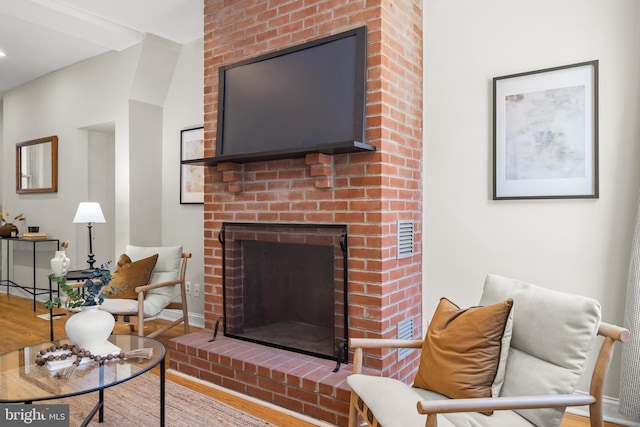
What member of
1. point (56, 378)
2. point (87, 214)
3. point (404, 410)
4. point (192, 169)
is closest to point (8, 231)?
point (87, 214)

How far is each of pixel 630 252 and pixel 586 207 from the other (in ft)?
1.00

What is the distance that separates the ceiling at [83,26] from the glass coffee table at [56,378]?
271 cm

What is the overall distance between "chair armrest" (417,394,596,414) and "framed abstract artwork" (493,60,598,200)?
130 cm

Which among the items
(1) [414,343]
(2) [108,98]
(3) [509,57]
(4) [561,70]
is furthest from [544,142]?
(2) [108,98]

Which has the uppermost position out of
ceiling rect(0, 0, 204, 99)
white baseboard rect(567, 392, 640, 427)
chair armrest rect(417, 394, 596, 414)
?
ceiling rect(0, 0, 204, 99)

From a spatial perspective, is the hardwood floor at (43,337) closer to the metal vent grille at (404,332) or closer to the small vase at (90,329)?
the metal vent grille at (404,332)

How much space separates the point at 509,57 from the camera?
2.53 meters

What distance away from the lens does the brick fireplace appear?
238cm

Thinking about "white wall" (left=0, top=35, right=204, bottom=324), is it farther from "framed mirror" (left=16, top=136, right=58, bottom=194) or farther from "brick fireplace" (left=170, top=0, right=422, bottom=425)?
"brick fireplace" (left=170, top=0, right=422, bottom=425)

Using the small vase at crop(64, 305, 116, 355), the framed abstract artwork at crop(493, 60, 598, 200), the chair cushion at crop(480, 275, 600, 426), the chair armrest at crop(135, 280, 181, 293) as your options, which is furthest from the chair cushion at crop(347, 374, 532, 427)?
the chair armrest at crop(135, 280, 181, 293)

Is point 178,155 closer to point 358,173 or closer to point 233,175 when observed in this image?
A: point 233,175

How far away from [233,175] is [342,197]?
84cm

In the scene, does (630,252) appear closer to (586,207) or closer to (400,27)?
(586,207)

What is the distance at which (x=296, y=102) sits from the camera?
2641 mm
